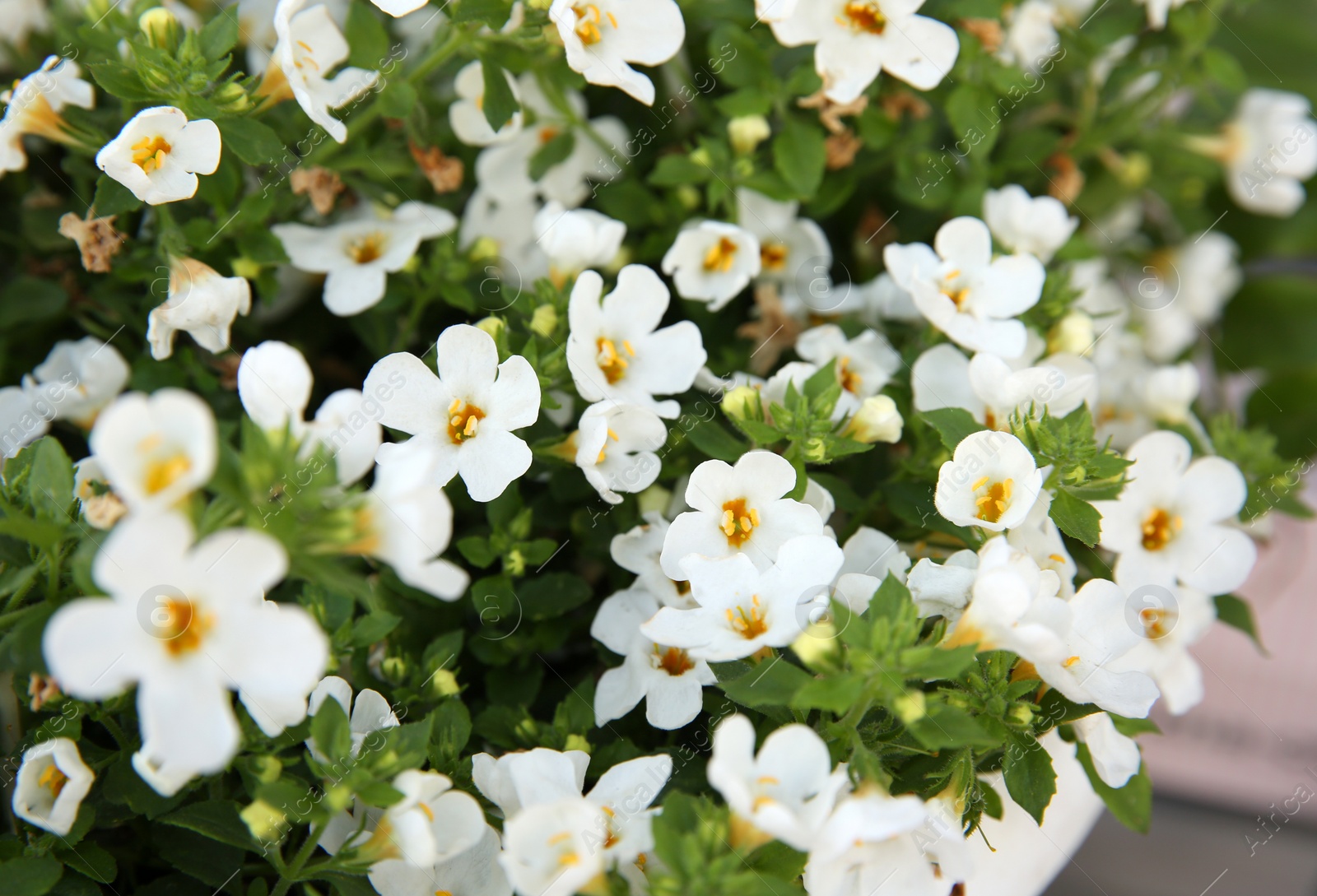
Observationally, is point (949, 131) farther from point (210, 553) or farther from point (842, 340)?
point (210, 553)

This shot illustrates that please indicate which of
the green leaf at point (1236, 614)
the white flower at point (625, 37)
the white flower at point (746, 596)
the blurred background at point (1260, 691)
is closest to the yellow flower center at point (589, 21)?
the white flower at point (625, 37)

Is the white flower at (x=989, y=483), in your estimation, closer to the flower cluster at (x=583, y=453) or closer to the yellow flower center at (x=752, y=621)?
the flower cluster at (x=583, y=453)

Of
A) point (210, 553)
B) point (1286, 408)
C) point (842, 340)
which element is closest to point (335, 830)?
point (210, 553)

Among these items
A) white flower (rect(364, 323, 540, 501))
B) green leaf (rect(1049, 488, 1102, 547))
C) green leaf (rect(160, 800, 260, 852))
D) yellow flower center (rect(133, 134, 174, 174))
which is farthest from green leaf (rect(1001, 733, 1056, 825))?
yellow flower center (rect(133, 134, 174, 174))

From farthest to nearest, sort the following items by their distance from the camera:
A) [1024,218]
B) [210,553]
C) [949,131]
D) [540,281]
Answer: [949,131], [1024,218], [540,281], [210,553]

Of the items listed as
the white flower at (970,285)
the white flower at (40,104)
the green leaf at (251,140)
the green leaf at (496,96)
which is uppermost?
the white flower at (40,104)

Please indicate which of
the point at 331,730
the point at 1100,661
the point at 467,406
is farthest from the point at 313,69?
the point at 1100,661

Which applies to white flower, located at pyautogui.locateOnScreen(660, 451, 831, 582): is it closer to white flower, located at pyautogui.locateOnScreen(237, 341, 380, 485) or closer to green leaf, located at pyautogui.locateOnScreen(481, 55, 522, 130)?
white flower, located at pyautogui.locateOnScreen(237, 341, 380, 485)

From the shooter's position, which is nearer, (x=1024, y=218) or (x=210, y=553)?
(x=210, y=553)
